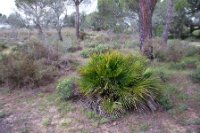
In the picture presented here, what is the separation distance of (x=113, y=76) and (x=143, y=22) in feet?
14.1

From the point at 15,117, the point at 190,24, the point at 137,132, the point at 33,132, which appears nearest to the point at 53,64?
the point at 15,117

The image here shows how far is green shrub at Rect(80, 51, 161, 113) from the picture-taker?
5809 millimetres

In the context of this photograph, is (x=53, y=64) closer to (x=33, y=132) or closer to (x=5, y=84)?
(x=5, y=84)

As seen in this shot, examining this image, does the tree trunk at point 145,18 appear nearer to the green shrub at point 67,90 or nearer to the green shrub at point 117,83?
the green shrub at point 117,83

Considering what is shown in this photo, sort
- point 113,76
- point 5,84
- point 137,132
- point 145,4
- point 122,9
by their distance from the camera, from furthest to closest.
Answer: point 122,9, point 145,4, point 5,84, point 113,76, point 137,132

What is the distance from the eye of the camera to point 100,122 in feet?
18.4

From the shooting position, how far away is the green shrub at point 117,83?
5809mm

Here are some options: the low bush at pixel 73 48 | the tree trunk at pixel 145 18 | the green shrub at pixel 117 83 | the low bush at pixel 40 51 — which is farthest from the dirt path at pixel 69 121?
the low bush at pixel 73 48

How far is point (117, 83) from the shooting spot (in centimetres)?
607

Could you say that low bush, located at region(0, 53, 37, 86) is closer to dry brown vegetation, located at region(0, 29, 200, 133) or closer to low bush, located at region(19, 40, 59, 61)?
dry brown vegetation, located at region(0, 29, 200, 133)

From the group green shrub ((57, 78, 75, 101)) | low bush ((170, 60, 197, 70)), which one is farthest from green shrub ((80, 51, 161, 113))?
low bush ((170, 60, 197, 70))

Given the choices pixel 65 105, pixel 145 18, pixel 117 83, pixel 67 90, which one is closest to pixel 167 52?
pixel 145 18

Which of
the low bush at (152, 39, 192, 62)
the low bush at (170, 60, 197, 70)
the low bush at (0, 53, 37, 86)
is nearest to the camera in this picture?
the low bush at (0, 53, 37, 86)

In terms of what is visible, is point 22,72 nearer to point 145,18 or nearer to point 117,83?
point 117,83
